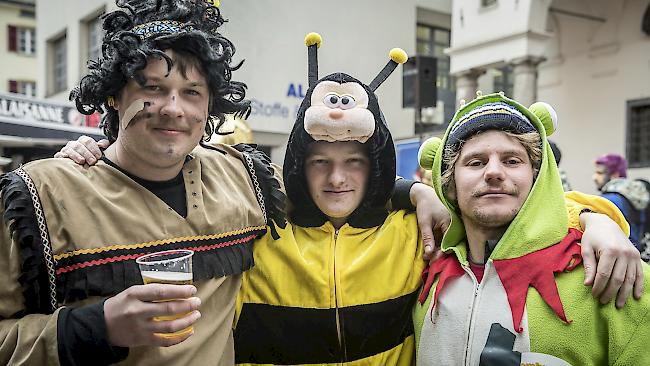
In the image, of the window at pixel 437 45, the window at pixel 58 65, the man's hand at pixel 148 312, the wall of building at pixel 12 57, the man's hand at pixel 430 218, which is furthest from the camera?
the wall of building at pixel 12 57

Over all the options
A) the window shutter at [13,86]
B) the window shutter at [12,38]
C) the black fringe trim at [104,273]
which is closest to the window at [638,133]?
the black fringe trim at [104,273]

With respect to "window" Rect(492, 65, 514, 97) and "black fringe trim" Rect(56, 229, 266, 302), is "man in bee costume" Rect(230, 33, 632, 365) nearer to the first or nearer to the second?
"black fringe trim" Rect(56, 229, 266, 302)

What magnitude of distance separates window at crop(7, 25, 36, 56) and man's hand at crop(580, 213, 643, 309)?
32014mm

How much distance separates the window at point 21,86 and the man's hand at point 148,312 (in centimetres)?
3088

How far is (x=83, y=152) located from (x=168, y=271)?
0.73 meters

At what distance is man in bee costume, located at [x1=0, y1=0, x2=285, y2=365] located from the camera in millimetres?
1663

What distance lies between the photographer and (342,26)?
15680 mm

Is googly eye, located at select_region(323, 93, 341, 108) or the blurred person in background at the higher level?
googly eye, located at select_region(323, 93, 341, 108)

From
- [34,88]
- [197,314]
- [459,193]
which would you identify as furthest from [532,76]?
[34,88]

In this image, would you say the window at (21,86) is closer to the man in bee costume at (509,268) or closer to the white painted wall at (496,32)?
the white painted wall at (496,32)

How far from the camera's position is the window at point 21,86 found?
2861 centimetres

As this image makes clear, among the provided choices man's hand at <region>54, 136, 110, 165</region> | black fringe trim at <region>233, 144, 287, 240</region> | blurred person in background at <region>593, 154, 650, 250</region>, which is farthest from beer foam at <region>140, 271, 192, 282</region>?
blurred person in background at <region>593, 154, 650, 250</region>

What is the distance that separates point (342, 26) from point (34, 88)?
68.5ft

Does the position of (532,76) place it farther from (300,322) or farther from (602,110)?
(300,322)
